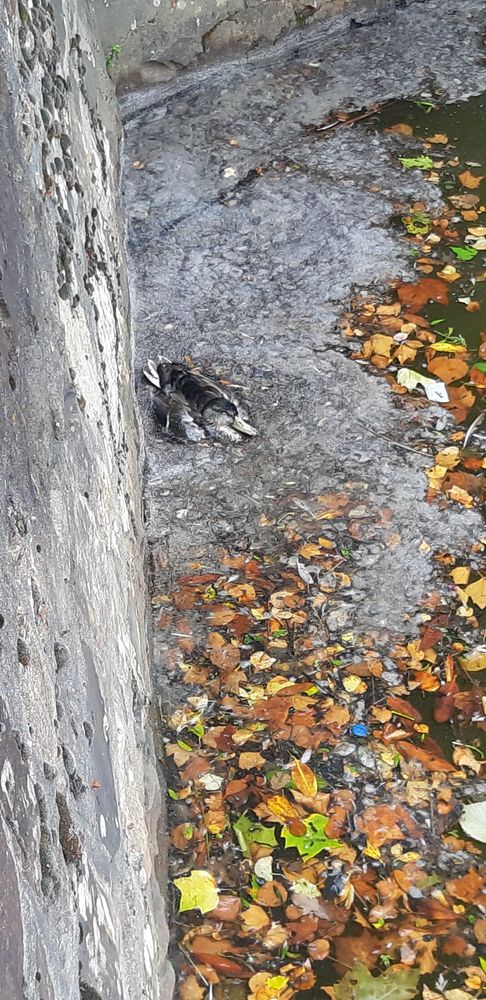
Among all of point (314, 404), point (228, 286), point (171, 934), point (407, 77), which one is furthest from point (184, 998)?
point (407, 77)

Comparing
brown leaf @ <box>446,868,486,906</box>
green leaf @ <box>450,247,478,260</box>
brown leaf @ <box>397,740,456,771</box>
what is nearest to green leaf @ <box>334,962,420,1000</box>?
brown leaf @ <box>446,868,486,906</box>

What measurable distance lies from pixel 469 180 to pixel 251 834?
360 centimetres

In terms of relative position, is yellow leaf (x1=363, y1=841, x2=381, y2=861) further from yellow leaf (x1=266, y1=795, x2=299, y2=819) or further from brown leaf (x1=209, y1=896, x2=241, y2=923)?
brown leaf (x1=209, y1=896, x2=241, y2=923)

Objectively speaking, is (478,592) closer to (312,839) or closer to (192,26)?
(312,839)

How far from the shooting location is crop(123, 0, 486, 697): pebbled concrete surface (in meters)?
3.73

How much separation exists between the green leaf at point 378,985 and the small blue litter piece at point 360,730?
68 cm

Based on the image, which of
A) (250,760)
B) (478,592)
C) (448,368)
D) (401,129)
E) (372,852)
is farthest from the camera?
(401,129)

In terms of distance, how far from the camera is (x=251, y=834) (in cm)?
A: 290

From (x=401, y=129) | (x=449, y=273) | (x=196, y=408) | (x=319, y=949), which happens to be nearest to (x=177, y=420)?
(x=196, y=408)

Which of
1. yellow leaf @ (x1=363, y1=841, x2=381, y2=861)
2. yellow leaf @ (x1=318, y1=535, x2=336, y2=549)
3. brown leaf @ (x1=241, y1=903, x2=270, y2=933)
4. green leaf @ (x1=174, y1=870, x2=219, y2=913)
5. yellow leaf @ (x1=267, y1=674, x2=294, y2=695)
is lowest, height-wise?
yellow leaf @ (x1=363, y1=841, x2=381, y2=861)

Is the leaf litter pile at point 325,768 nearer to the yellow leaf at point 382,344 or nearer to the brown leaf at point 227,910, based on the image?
the brown leaf at point 227,910

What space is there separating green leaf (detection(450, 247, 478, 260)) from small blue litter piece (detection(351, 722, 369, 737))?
2.53 m

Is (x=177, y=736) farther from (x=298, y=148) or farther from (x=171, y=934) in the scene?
(x=298, y=148)

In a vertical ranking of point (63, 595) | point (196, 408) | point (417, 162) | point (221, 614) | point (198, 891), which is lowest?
point (198, 891)
